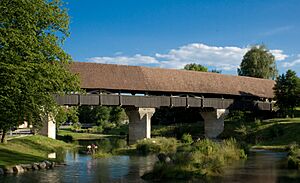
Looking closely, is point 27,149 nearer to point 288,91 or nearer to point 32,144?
point 32,144

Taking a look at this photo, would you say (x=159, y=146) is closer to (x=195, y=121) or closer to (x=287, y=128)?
(x=287, y=128)

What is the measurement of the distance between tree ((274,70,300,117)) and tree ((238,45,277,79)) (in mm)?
20748

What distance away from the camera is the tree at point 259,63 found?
62.6m

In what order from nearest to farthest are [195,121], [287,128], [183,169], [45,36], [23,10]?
[183,169] → [23,10] → [45,36] → [287,128] → [195,121]

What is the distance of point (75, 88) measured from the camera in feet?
60.7

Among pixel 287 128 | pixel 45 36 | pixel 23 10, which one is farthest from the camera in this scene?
pixel 287 128

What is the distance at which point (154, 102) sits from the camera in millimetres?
35312

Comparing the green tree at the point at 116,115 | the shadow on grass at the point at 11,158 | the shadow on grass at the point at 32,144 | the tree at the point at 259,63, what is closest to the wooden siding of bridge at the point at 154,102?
the shadow on grass at the point at 32,144

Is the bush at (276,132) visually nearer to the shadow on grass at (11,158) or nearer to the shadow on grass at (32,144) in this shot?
the shadow on grass at (32,144)

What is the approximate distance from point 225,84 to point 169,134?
847cm

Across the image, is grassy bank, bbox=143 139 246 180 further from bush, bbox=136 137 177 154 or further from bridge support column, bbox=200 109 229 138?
bridge support column, bbox=200 109 229 138

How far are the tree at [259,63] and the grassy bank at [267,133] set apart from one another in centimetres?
2350

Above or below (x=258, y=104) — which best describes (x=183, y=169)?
below

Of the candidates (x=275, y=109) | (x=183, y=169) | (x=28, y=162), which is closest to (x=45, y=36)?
(x=28, y=162)
